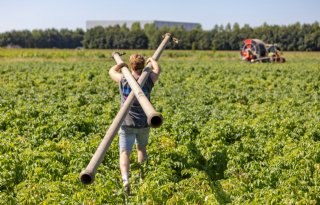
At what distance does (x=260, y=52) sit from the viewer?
44.1 meters

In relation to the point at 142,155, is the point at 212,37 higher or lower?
higher

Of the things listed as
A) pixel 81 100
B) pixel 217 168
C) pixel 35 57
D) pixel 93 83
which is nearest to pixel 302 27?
pixel 35 57

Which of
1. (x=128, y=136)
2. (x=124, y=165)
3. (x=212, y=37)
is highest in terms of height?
(x=212, y=37)

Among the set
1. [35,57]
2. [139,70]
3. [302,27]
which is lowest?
[139,70]

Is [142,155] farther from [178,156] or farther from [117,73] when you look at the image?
[117,73]

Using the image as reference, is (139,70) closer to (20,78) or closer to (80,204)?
(80,204)

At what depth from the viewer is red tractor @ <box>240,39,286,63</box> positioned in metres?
43.9

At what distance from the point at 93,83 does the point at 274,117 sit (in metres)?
12.9

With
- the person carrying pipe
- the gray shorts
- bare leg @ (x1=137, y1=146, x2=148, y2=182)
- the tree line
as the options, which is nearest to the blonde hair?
the person carrying pipe

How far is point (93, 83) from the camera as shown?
23.6 m

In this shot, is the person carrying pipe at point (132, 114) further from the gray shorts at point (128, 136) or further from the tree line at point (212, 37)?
the tree line at point (212, 37)

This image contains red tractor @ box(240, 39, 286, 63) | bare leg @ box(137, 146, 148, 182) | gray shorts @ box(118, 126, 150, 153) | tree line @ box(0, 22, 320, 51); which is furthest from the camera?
tree line @ box(0, 22, 320, 51)

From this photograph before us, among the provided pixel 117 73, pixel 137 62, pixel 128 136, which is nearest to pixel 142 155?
pixel 128 136

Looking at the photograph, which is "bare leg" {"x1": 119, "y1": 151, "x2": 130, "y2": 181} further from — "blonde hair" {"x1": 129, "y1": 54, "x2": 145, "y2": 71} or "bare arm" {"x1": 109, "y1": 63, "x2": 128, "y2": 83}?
"blonde hair" {"x1": 129, "y1": 54, "x2": 145, "y2": 71}
